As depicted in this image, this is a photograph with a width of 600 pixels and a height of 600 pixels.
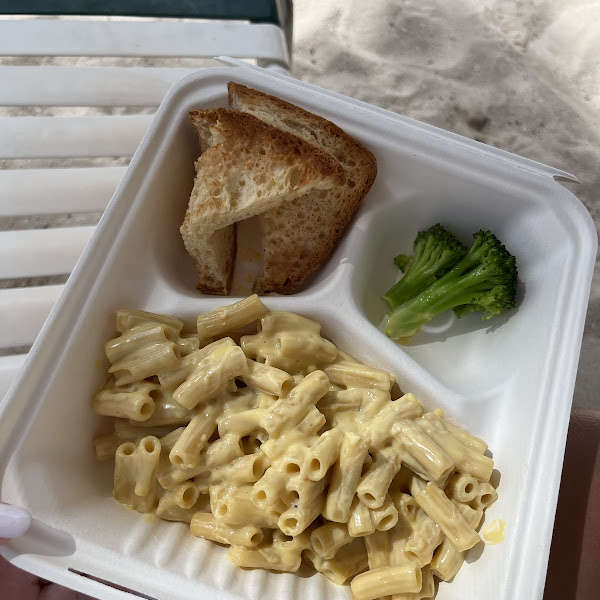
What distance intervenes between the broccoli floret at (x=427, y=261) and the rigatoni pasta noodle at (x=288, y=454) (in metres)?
0.31

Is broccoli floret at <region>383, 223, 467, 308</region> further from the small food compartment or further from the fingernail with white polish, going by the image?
the fingernail with white polish

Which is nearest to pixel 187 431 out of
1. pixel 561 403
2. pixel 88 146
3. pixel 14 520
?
pixel 14 520

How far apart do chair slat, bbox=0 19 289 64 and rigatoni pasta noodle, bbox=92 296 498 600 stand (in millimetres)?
1104

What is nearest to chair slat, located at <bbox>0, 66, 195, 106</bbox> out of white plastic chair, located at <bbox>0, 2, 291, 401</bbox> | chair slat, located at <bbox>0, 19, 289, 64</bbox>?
white plastic chair, located at <bbox>0, 2, 291, 401</bbox>

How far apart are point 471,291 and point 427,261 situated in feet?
0.52

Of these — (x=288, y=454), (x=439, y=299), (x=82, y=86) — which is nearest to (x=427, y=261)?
(x=439, y=299)

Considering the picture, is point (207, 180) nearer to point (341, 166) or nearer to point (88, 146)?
point (341, 166)

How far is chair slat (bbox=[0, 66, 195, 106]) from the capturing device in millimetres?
2061

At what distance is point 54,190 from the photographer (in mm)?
1958

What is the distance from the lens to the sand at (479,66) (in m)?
2.73

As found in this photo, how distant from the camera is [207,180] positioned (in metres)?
1.65

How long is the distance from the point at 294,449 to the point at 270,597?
0.34 m

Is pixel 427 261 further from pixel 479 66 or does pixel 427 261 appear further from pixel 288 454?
pixel 479 66

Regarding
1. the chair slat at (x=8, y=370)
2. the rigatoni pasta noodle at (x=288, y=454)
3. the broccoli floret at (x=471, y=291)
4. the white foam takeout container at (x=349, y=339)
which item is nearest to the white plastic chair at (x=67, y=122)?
the chair slat at (x=8, y=370)
